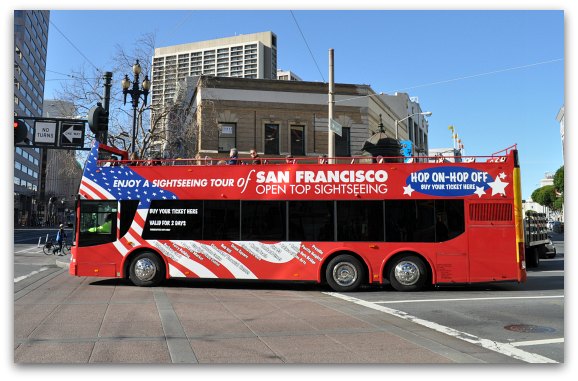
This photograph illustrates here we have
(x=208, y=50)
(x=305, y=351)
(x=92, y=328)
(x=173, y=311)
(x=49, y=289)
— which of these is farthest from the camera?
(x=208, y=50)

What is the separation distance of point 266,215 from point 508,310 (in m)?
6.00

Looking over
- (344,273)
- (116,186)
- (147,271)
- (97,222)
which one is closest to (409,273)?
(344,273)

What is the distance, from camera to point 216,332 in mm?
6961

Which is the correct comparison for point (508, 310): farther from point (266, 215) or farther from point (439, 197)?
point (266, 215)

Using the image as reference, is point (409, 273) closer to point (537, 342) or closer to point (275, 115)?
point (537, 342)

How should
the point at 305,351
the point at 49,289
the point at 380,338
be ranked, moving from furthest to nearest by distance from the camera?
the point at 49,289 < the point at 380,338 < the point at 305,351

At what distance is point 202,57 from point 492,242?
18339 millimetres

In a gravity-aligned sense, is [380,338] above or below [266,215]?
below

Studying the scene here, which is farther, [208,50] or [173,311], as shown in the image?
[208,50]

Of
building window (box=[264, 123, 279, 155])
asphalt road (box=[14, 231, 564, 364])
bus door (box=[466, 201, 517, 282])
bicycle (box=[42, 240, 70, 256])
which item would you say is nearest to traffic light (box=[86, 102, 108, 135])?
asphalt road (box=[14, 231, 564, 364])

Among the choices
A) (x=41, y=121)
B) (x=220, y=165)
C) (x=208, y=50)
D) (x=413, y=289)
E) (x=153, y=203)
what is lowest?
(x=413, y=289)

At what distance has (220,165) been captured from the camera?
40.7 ft

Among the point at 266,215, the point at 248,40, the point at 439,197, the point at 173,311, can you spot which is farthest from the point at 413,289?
the point at 248,40

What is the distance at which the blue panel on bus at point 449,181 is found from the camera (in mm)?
11531
